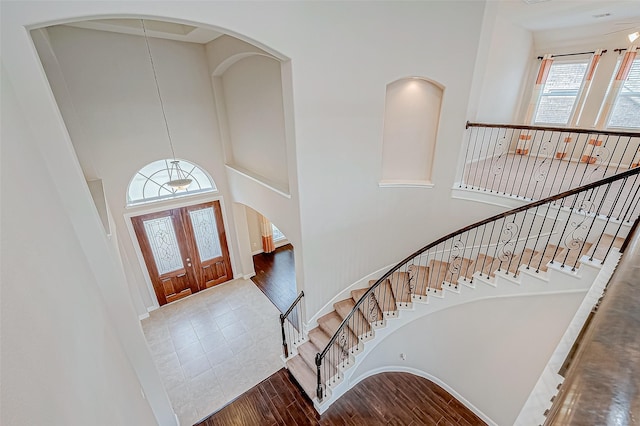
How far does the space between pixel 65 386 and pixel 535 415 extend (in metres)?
2.23

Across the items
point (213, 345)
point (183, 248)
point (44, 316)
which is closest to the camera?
point (44, 316)

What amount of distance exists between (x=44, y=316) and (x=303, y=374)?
432 centimetres

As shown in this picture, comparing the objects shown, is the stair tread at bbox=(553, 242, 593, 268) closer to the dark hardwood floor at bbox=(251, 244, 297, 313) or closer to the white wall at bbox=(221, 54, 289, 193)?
the white wall at bbox=(221, 54, 289, 193)

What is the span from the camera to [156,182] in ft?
19.0

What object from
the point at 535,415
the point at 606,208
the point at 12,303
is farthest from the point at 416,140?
the point at 12,303

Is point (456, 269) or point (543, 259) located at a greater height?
point (543, 259)

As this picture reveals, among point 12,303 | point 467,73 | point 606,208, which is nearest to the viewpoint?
point 12,303

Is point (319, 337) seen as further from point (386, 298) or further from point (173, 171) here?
point (173, 171)

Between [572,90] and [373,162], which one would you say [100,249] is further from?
[572,90]

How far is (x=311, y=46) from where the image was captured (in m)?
3.60

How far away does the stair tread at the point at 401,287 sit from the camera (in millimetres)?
4812

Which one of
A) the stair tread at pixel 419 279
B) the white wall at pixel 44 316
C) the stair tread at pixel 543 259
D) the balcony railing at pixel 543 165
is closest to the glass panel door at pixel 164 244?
the white wall at pixel 44 316

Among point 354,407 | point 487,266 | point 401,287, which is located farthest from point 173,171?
point 487,266

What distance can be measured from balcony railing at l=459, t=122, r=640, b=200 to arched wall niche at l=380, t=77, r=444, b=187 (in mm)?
674
